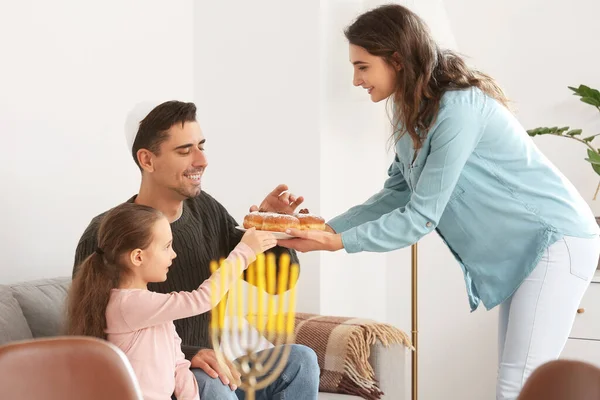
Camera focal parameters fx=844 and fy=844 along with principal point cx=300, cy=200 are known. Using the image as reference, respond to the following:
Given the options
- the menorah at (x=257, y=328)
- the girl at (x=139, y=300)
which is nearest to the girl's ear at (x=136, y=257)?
the girl at (x=139, y=300)

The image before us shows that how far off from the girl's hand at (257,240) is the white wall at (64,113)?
3.03 feet

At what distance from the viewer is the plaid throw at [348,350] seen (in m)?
2.79

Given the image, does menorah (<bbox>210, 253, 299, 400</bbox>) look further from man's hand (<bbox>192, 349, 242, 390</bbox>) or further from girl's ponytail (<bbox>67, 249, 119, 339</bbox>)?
girl's ponytail (<bbox>67, 249, 119, 339</bbox>)

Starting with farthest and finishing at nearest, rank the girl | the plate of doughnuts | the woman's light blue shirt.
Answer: the plate of doughnuts → the woman's light blue shirt → the girl

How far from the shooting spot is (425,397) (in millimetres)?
4211

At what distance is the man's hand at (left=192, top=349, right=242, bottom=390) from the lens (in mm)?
2056

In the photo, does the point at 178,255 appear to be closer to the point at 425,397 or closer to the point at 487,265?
the point at 487,265

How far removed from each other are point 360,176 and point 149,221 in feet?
6.45

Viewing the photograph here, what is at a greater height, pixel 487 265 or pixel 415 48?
pixel 415 48

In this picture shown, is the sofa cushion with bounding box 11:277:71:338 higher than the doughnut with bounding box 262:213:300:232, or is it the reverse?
the doughnut with bounding box 262:213:300:232

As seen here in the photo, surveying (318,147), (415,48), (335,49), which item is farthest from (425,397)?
(415,48)

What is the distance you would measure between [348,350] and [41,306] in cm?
101

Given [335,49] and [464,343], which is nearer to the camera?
[335,49]

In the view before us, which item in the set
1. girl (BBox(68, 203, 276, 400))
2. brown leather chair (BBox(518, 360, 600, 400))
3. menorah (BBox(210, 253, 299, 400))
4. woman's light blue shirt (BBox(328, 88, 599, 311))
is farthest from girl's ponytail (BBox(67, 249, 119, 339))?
brown leather chair (BBox(518, 360, 600, 400))
